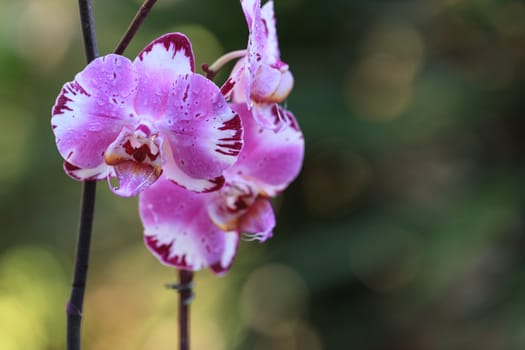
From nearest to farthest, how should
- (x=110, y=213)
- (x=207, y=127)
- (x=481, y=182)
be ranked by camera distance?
(x=207, y=127), (x=481, y=182), (x=110, y=213)

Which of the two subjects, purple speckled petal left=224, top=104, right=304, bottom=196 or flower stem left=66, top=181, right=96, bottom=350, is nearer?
flower stem left=66, top=181, right=96, bottom=350

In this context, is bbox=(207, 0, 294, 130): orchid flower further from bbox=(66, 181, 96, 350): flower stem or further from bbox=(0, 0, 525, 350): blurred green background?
bbox=(0, 0, 525, 350): blurred green background

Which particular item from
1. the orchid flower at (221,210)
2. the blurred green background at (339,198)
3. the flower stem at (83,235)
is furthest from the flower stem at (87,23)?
the blurred green background at (339,198)

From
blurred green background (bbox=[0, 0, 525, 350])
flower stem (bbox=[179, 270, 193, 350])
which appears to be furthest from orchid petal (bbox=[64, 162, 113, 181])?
blurred green background (bbox=[0, 0, 525, 350])

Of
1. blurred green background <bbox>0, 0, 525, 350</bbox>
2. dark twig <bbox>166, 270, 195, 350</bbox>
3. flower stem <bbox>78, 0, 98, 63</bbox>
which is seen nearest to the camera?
flower stem <bbox>78, 0, 98, 63</bbox>

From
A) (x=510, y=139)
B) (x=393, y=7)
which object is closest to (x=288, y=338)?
(x=510, y=139)

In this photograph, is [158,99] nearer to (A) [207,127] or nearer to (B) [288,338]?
(A) [207,127]

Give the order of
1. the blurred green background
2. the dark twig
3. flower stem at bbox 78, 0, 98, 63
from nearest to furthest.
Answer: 1. flower stem at bbox 78, 0, 98, 63
2. the dark twig
3. the blurred green background
